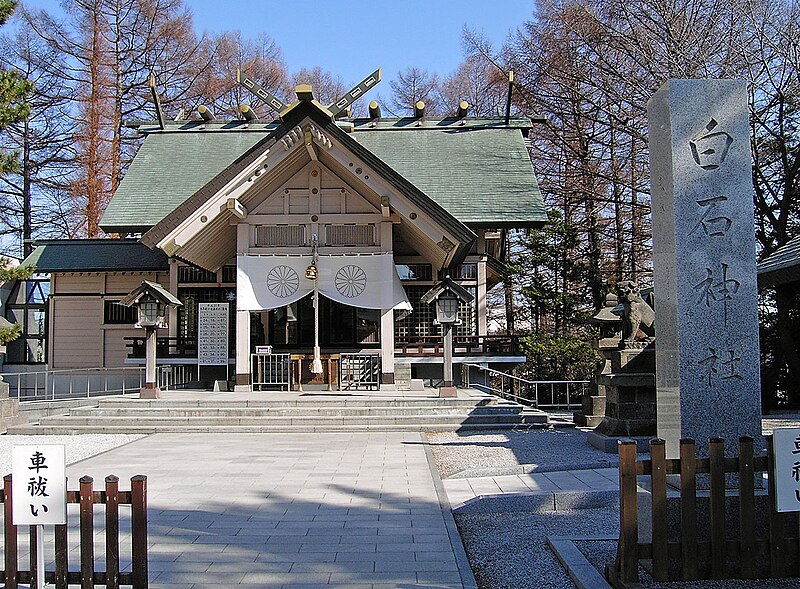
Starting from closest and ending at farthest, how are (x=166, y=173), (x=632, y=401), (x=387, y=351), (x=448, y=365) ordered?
(x=632, y=401), (x=448, y=365), (x=387, y=351), (x=166, y=173)

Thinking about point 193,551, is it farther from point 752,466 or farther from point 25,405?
point 25,405

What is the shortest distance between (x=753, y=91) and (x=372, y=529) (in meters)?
17.6

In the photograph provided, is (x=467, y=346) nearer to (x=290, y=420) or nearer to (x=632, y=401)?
(x=290, y=420)

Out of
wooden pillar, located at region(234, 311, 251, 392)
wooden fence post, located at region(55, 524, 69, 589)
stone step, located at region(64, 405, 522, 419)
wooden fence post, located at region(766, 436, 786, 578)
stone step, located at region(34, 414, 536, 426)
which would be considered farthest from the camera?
wooden pillar, located at region(234, 311, 251, 392)

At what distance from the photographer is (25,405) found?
627 inches

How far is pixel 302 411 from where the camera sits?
1442 cm

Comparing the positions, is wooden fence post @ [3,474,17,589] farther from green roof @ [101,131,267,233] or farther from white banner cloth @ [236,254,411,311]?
green roof @ [101,131,267,233]

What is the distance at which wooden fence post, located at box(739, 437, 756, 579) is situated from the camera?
4.46 metres

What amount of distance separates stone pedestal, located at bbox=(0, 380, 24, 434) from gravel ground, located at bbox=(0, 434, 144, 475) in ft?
1.57

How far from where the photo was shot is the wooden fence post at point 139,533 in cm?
425

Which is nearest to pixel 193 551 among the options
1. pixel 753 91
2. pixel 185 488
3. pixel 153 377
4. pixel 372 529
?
pixel 372 529

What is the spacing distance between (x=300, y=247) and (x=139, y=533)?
13.8m

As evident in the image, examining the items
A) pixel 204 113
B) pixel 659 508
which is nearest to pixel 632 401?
pixel 659 508

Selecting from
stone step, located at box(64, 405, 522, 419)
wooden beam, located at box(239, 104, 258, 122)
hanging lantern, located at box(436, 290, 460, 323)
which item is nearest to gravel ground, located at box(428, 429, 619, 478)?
stone step, located at box(64, 405, 522, 419)
